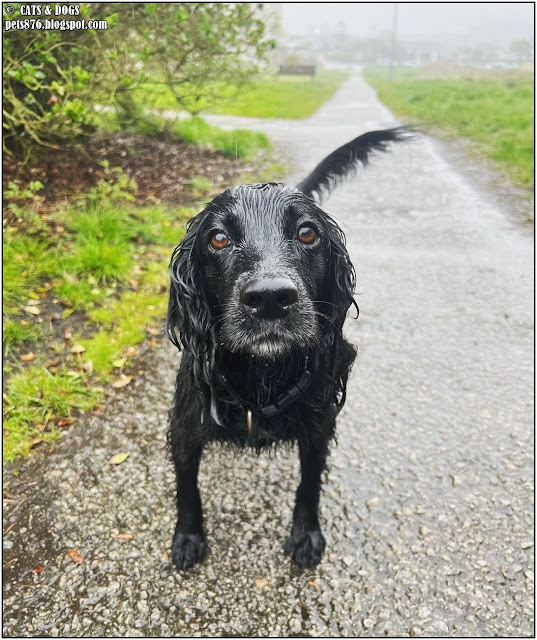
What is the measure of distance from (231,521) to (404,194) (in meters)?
6.36

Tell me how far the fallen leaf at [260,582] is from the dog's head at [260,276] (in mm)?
1014

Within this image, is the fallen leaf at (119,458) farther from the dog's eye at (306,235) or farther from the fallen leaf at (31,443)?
the dog's eye at (306,235)

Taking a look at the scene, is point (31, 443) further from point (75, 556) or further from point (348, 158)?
point (348, 158)

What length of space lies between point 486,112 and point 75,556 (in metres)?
15.1

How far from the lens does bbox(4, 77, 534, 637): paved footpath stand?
1980 millimetres

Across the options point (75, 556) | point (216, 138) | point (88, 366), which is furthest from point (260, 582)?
point (216, 138)

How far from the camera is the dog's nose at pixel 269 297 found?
5.24 feet

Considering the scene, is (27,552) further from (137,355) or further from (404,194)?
(404,194)

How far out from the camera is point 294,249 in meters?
1.85

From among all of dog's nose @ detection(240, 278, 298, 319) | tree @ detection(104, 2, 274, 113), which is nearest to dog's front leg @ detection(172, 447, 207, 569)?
dog's nose @ detection(240, 278, 298, 319)

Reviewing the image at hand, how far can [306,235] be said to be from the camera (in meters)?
1.91

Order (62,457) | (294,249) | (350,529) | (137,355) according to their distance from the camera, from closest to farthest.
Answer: (294,249) < (350,529) < (62,457) < (137,355)

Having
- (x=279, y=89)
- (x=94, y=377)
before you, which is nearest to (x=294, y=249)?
(x=94, y=377)

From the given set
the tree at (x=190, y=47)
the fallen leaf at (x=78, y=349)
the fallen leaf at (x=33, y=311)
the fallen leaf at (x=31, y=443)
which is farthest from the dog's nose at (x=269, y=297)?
the tree at (x=190, y=47)
